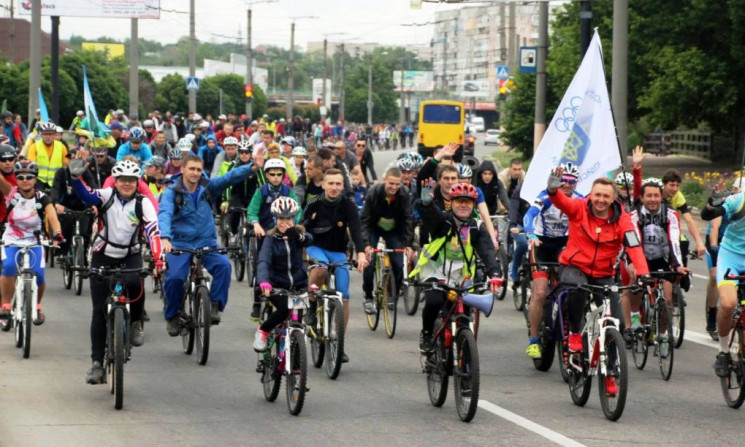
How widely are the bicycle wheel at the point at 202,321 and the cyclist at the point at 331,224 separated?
0.94 meters

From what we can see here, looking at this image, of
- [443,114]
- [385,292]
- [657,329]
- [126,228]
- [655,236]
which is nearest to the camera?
[126,228]

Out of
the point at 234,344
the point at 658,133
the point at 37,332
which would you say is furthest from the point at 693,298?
the point at 658,133

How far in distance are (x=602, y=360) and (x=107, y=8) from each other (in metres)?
44.5

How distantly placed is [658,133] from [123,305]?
5407 cm

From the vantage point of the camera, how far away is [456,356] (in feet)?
32.6

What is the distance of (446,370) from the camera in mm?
10188

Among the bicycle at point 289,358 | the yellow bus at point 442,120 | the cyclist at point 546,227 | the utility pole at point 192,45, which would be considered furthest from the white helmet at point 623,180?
the yellow bus at point 442,120

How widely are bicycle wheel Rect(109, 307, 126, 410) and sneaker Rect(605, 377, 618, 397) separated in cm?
341

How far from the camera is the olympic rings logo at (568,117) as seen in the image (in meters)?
13.3

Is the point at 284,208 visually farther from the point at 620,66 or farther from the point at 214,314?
the point at 620,66

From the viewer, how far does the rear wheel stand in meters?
9.55

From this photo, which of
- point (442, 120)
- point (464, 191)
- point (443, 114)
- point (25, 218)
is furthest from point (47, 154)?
point (443, 114)

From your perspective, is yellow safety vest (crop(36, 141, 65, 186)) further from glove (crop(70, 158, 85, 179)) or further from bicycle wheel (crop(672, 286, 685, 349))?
bicycle wheel (crop(672, 286, 685, 349))

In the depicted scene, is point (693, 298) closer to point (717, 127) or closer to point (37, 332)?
point (37, 332)
